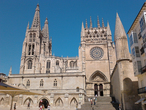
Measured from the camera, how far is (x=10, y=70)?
3547 cm

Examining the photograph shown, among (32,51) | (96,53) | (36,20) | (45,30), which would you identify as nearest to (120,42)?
(96,53)

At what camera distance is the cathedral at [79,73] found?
27188 millimetres

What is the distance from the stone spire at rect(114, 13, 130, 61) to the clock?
669 inches

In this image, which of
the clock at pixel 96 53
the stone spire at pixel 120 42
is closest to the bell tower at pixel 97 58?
the clock at pixel 96 53

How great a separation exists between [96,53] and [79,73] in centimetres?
967

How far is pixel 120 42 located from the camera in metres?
21.3

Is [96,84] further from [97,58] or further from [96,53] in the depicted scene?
[96,53]

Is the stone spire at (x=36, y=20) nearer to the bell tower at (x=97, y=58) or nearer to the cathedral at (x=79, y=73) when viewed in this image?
the cathedral at (x=79, y=73)

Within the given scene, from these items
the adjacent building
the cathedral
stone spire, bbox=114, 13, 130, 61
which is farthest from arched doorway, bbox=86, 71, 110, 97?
the adjacent building

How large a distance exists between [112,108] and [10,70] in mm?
24534

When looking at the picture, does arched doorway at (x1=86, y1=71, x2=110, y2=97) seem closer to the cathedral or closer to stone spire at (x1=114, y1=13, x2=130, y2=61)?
the cathedral

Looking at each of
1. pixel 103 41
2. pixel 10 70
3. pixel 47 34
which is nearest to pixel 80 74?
pixel 103 41

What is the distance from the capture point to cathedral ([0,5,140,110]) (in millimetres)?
27188

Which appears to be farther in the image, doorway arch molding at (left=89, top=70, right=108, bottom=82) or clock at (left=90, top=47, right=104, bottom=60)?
clock at (left=90, top=47, right=104, bottom=60)
